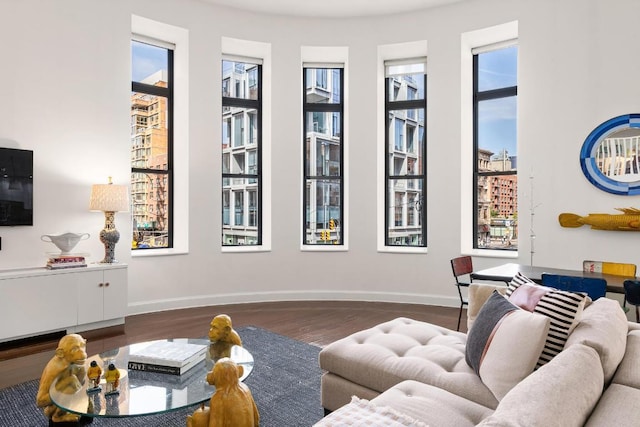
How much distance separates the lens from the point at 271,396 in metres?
2.88

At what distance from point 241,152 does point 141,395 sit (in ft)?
14.8

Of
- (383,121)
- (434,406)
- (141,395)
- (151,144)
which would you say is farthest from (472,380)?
(151,144)

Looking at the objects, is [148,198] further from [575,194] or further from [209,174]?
[575,194]

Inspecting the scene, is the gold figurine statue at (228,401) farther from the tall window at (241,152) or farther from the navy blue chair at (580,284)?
the tall window at (241,152)

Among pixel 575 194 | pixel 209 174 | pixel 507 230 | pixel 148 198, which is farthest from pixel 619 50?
pixel 148 198

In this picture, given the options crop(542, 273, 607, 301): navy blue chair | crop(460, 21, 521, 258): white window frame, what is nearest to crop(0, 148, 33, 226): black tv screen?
crop(542, 273, 607, 301): navy blue chair

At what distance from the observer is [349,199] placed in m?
6.04

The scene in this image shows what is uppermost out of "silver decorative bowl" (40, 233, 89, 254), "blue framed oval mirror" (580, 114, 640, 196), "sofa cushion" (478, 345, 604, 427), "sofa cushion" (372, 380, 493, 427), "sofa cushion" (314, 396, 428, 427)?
"blue framed oval mirror" (580, 114, 640, 196)

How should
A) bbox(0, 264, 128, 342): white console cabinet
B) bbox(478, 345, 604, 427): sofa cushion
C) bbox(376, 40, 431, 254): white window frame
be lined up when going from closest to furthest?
bbox(478, 345, 604, 427): sofa cushion, bbox(0, 264, 128, 342): white console cabinet, bbox(376, 40, 431, 254): white window frame

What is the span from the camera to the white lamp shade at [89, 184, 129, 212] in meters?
4.41

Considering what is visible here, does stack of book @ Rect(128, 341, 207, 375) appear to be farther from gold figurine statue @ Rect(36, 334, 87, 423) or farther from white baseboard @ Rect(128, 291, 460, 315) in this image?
white baseboard @ Rect(128, 291, 460, 315)

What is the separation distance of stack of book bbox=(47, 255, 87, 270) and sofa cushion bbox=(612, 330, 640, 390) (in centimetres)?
439

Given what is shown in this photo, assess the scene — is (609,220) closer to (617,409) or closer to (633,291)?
(633,291)

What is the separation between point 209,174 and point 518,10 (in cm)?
430
